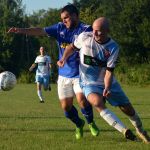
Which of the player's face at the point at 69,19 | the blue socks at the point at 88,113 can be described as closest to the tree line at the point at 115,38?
the blue socks at the point at 88,113

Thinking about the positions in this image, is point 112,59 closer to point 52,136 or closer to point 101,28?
point 101,28

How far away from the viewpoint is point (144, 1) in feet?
177

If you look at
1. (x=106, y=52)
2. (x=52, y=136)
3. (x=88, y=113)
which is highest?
(x=106, y=52)

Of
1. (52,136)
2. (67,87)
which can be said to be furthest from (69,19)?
(52,136)

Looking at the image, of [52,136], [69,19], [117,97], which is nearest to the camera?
[117,97]

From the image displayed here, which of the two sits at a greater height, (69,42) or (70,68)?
(69,42)

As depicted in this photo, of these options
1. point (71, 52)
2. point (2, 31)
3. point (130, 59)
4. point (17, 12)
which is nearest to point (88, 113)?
point (71, 52)

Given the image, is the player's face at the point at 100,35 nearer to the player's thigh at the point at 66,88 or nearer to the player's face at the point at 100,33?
the player's face at the point at 100,33

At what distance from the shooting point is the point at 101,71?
8602 mm

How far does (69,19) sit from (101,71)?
1.33 metres

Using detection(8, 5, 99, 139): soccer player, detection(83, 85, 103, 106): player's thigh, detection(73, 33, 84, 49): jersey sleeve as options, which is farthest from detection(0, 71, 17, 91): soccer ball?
detection(83, 85, 103, 106): player's thigh

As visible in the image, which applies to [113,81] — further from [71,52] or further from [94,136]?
[94,136]

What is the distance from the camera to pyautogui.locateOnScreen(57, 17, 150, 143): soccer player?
824 centimetres

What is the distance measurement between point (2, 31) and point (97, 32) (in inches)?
2172
